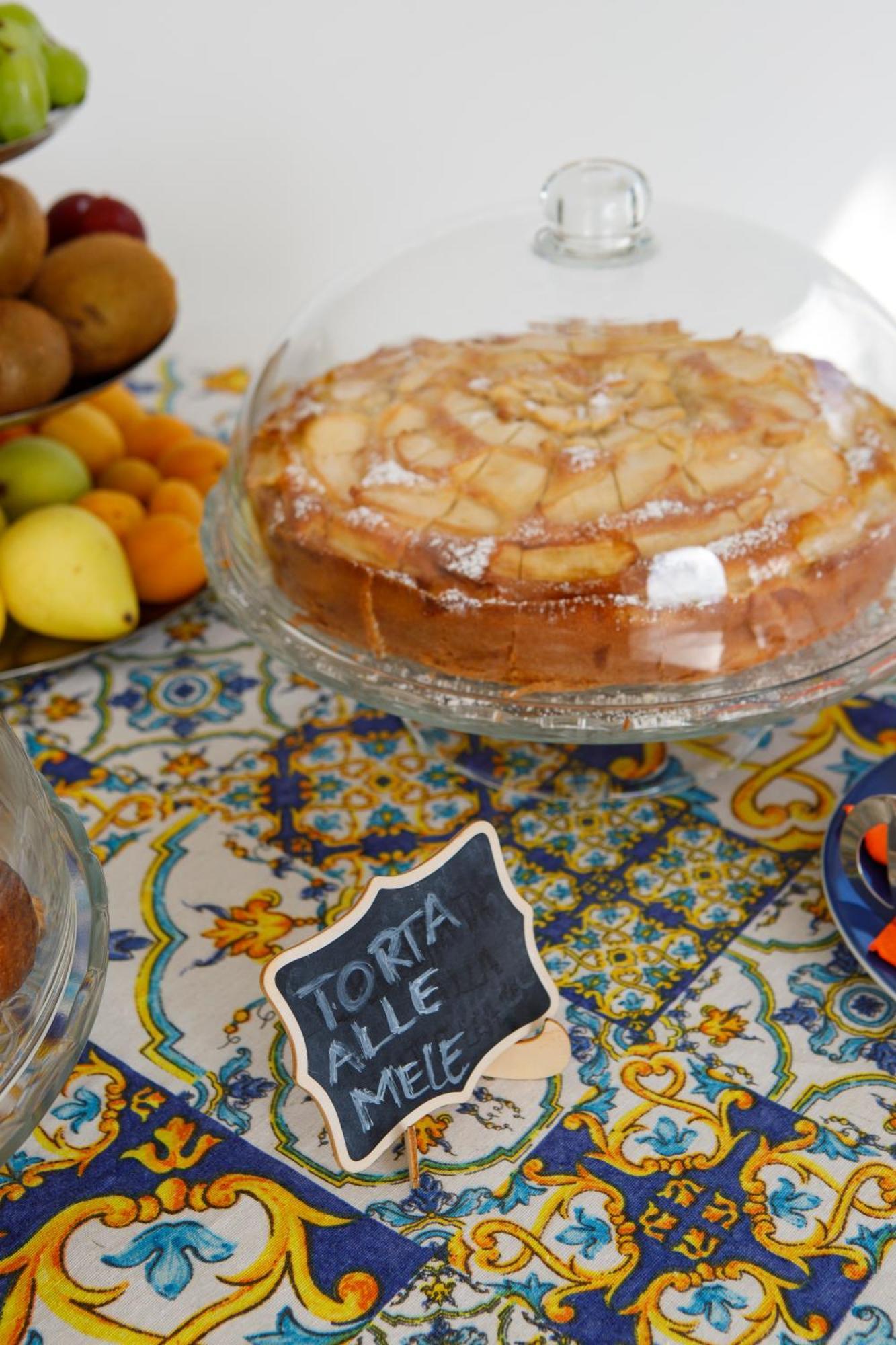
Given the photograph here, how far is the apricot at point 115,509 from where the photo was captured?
5.06ft

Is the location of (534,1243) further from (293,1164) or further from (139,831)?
(139,831)

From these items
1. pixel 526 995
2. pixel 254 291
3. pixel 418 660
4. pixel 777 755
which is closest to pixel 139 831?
pixel 418 660

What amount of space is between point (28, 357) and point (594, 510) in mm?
627

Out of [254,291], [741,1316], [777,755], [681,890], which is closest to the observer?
[741,1316]

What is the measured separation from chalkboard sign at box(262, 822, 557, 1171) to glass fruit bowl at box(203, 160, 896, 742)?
0.57 ft

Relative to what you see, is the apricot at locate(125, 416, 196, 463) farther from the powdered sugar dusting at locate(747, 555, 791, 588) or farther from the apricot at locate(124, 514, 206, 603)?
the powdered sugar dusting at locate(747, 555, 791, 588)

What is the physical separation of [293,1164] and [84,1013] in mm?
194

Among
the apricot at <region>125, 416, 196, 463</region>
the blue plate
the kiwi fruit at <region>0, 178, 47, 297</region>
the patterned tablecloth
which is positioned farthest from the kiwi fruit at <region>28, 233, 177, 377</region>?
the blue plate

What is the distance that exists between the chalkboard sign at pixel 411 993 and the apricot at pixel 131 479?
87cm

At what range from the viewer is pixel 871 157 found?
7.09 feet

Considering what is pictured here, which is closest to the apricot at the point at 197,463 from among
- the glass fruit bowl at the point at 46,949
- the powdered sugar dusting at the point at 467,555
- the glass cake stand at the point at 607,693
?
→ the glass cake stand at the point at 607,693

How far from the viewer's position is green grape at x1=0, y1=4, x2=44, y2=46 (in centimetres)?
139

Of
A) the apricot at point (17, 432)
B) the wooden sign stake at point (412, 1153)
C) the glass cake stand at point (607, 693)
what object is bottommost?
the apricot at point (17, 432)

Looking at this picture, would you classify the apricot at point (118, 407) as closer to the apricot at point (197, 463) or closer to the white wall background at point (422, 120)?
the apricot at point (197, 463)
